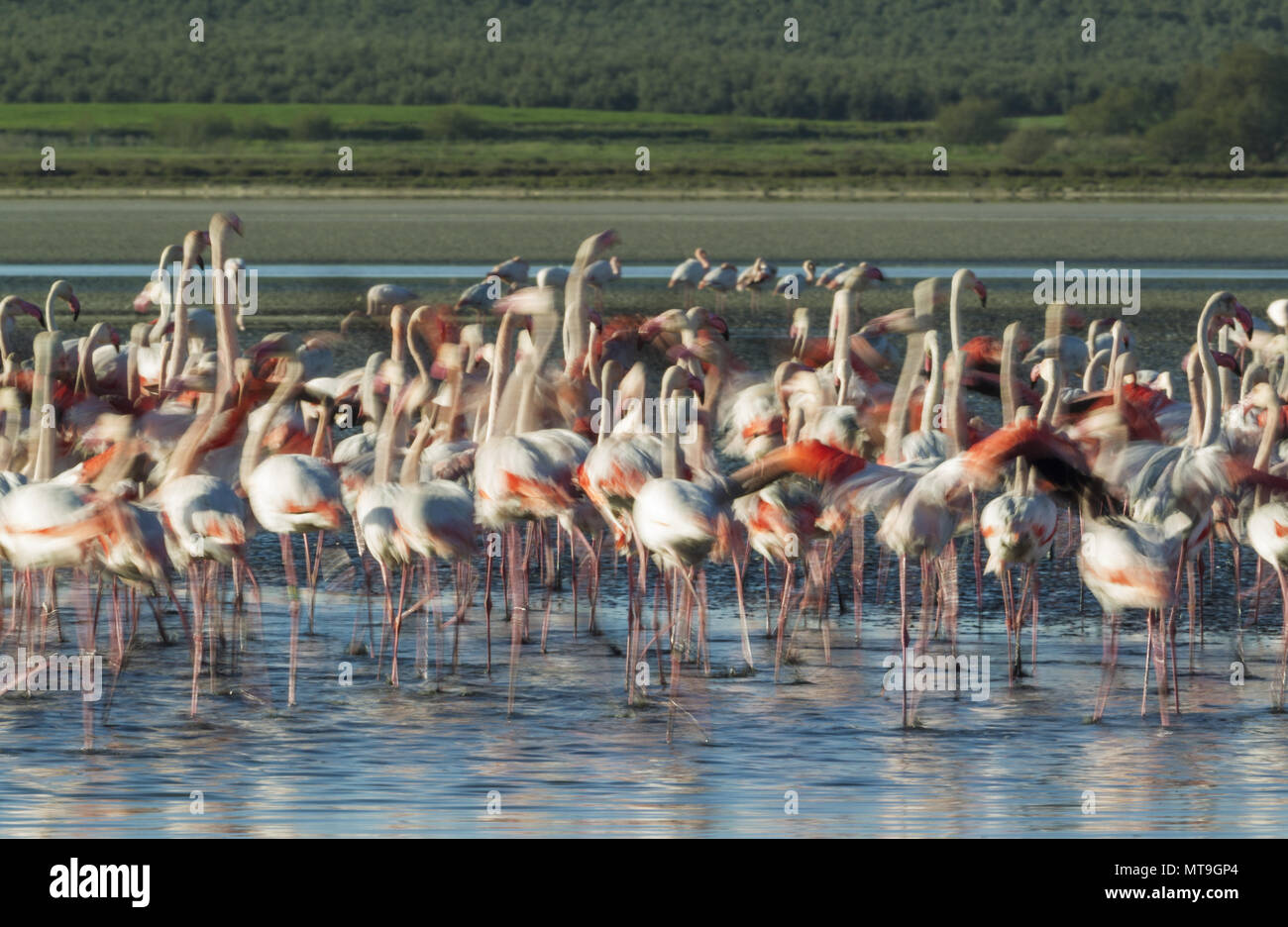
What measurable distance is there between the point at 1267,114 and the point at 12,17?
224 feet

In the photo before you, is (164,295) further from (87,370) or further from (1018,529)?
(1018,529)

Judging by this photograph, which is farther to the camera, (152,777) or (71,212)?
(71,212)

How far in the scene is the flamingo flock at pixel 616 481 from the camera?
7703 mm

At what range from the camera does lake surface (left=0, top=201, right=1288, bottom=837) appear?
650 cm

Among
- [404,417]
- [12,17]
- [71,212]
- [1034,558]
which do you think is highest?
[12,17]

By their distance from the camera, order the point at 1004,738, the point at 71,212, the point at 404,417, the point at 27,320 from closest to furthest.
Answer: the point at 1004,738 < the point at 404,417 < the point at 27,320 < the point at 71,212

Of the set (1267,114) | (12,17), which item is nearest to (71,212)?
(1267,114)

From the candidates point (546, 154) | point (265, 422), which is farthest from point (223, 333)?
point (546, 154)

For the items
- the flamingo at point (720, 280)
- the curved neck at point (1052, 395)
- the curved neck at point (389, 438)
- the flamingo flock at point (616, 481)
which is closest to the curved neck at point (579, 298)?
the flamingo flock at point (616, 481)

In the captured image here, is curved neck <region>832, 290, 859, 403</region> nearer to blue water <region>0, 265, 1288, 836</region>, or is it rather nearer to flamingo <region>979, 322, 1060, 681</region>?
blue water <region>0, 265, 1288, 836</region>

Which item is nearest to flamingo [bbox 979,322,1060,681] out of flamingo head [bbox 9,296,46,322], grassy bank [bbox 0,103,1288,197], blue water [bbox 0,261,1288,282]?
flamingo head [bbox 9,296,46,322]

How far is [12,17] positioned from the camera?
116750 millimetres

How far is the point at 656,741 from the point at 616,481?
1.16 meters
